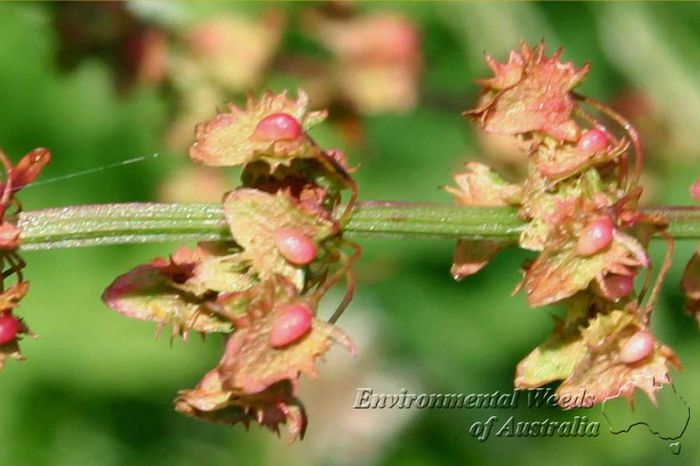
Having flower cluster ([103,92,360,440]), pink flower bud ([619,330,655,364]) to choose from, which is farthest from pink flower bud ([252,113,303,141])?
pink flower bud ([619,330,655,364])

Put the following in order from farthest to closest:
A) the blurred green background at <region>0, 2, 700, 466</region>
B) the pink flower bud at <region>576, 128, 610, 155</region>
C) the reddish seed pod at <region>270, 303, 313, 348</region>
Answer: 1. the blurred green background at <region>0, 2, 700, 466</region>
2. the pink flower bud at <region>576, 128, 610, 155</region>
3. the reddish seed pod at <region>270, 303, 313, 348</region>

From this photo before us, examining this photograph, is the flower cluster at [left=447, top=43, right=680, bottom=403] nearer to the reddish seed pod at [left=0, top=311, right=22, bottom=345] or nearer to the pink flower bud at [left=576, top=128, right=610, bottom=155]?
the pink flower bud at [left=576, top=128, right=610, bottom=155]

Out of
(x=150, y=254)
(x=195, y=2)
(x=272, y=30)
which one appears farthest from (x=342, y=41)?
(x=150, y=254)

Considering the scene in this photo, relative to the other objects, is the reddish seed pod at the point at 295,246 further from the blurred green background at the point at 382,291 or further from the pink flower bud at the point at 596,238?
the blurred green background at the point at 382,291

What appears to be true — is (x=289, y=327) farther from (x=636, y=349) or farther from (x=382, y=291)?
(x=382, y=291)

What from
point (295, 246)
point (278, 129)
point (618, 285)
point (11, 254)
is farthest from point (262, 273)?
point (618, 285)

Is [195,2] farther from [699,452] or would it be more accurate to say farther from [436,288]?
[699,452]
